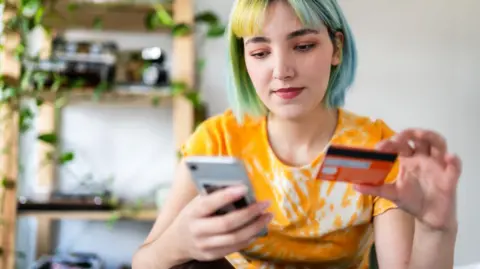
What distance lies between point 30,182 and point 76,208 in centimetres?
36

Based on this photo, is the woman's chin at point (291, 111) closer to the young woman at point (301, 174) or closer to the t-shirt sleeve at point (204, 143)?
the young woman at point (301, 174)

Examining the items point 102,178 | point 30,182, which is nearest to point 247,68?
point 102,178

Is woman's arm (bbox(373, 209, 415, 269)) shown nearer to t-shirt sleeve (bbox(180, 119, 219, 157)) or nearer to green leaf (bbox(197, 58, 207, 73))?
t-shirt sleeve (bbox(180, 119, 219, 157))

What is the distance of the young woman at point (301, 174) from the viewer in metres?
0.72

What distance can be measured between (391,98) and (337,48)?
1064 millimetres

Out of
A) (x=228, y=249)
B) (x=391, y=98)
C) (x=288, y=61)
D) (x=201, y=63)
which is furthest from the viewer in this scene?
(x=391, y=98)

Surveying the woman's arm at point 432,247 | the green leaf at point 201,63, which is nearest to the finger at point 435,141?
the woman's arm at point 432,247

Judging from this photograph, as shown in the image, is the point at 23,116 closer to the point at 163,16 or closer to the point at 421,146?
the point at 163,16

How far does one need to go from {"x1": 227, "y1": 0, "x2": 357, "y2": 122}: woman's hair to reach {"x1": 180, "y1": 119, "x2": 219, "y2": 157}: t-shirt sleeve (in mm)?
58

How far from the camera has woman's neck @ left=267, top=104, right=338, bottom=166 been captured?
0.97 metres

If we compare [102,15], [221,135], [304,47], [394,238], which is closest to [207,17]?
[102,15]

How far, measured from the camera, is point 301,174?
0.95 m

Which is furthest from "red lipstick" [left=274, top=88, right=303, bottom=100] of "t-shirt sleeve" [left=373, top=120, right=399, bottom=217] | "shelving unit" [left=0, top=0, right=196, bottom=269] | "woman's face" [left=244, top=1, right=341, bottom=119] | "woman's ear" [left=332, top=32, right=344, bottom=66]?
"shelving unit" [left=0, top=0, right=196, bottom=269]

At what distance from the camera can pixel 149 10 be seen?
1.73m
